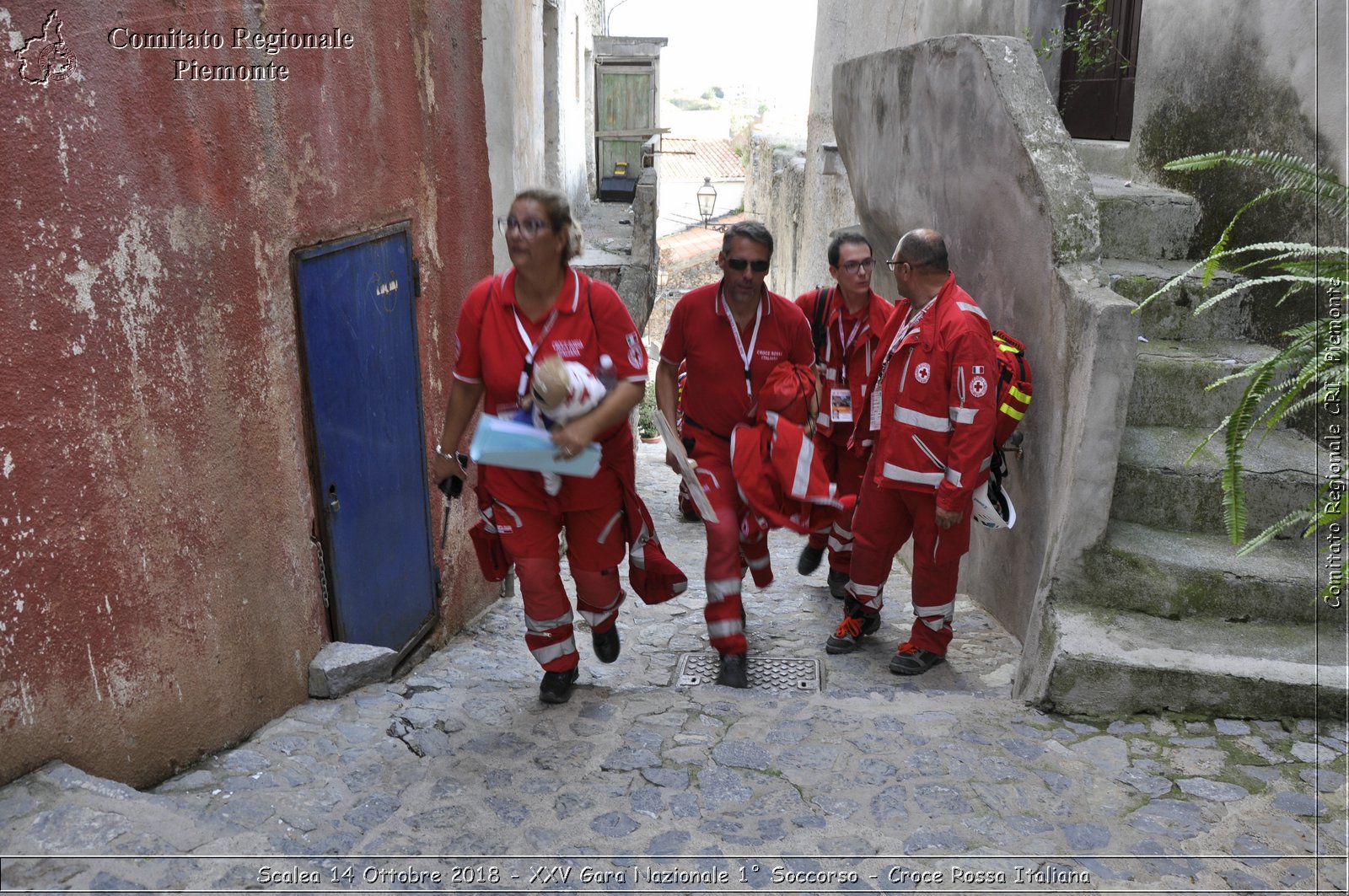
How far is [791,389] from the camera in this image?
480 cm

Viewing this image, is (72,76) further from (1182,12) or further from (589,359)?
(1182,12)

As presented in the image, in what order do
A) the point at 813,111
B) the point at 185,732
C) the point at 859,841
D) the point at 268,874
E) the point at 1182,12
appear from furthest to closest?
the point at 813,111, the point at 1182,12, the point at 185,732, the point at 859,841, the point at 268,874


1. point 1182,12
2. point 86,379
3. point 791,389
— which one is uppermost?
point 1182,12

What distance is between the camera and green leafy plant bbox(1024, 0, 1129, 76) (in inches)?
284

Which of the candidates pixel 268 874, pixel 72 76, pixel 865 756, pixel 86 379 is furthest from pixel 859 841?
pixel 72 76

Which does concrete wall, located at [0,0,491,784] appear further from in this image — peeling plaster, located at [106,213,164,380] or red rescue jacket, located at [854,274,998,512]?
red rescue jacket, located at [854,274,998,512]

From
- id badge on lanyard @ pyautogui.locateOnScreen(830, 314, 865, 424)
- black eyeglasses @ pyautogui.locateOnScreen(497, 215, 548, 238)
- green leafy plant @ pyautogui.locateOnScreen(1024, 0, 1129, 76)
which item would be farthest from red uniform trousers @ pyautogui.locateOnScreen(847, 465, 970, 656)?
green leafy plant @ pyautogui.locateOnScreen(1024, 0, 1129, 76)

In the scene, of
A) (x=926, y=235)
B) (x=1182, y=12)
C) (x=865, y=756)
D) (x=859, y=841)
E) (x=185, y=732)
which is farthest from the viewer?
(x=1182, y=12)

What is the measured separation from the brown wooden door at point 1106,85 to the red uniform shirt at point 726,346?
3626 millimetres

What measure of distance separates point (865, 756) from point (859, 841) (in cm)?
56

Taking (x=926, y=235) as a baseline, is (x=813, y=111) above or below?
above

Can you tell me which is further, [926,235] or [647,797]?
[926,235]

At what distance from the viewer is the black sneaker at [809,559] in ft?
21.4

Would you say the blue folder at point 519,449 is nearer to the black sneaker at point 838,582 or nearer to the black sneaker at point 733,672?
the black sneaker at point 733,672
